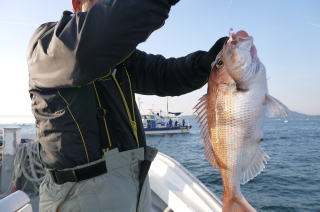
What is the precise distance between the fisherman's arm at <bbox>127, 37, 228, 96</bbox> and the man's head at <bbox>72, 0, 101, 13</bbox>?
0.58 meters

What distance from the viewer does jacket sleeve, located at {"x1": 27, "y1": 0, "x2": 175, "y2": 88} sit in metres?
1.45

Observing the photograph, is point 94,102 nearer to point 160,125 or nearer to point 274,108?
point 274,108

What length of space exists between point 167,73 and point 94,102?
2.36ft

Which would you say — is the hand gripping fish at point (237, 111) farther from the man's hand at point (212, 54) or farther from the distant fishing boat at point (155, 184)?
the distant fishing boat at point (155, 184)

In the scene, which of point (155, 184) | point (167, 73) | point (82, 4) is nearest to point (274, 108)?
point (167, 73)

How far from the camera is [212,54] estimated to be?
6.61ft

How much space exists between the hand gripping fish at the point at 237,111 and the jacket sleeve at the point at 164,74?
1.13 feet

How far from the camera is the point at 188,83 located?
2.29 m

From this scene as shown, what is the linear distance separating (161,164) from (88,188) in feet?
8.55

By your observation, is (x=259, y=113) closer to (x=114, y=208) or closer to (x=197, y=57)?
(x=197, y=57)

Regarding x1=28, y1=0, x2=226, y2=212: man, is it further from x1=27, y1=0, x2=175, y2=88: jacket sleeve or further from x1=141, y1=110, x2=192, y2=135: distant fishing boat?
x1=141, y1=110, x2=192, y2=135: distant fishing boat

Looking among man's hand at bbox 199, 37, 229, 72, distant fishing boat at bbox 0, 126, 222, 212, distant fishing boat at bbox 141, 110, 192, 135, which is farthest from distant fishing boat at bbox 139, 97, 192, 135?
man's hand at bbox 199, 37, 229, 72

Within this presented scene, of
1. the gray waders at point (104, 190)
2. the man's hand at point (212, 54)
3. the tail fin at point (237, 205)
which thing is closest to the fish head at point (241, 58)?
the man's hand at point (212, 54)

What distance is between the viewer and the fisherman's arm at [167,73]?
86.1 inches
